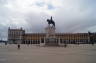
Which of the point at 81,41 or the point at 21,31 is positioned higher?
the point at 21,31

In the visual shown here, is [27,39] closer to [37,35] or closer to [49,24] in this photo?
[37,35]

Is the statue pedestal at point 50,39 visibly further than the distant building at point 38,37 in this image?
No

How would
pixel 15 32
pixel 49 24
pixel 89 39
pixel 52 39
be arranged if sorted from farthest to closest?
pixel 15 32 → pixel 89 39 → pixel 49 24 → pixel 52 39

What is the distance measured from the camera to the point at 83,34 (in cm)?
15812

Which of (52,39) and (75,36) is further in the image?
(75,36)

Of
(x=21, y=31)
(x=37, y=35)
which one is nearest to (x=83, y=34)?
(x=37, y=35)

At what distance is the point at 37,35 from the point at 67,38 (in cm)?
2854

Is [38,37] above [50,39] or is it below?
above

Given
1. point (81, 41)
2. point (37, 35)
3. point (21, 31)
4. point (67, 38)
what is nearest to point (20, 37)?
point (21, 31)

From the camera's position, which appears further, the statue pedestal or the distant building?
the distant building

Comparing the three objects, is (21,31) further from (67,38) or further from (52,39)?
(52,39)

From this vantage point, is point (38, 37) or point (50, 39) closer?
point (50, 39)

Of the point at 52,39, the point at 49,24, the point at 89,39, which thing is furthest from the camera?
the point at 89,39

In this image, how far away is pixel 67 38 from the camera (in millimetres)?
156750
